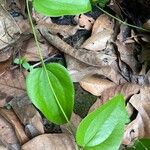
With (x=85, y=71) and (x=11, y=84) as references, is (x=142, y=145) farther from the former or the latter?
(x=11, y=84)

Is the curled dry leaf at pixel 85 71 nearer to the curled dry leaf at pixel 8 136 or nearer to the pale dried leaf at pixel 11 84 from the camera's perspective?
the pale dried leaf at pixel 11 84

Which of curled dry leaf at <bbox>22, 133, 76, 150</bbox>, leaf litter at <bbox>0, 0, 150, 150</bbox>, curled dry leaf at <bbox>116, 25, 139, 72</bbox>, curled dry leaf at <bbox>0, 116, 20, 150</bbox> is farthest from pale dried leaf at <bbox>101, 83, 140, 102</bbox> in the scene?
curled dry leaf at <bbox>0, 116, 20, 150</bbox>

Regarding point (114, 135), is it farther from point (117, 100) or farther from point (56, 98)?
point (56, 98)

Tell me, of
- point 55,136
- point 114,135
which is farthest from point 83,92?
point 114,135

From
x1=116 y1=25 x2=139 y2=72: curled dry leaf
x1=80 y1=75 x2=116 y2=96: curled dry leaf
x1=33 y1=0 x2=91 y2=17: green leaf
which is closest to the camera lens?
x1=33 y1=0 x2=91 y2=17: green leaf

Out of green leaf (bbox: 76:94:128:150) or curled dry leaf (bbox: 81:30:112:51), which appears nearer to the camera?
green leaf (bbox: 76:94:128:150)

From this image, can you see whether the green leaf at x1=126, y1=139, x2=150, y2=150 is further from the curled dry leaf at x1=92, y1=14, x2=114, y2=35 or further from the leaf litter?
the curled dry leaf at x1=92, y1=14, x2=114, y2=35

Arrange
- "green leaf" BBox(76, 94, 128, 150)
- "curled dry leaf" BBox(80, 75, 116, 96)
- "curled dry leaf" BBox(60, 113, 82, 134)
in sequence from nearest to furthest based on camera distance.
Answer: "green leaf" BBox(76, 94, 128, 150) < "curled dry leaf" BBox(60, 113, 82, 134) < "curled dry leaf" BBox(80, 75, 116, 96)
